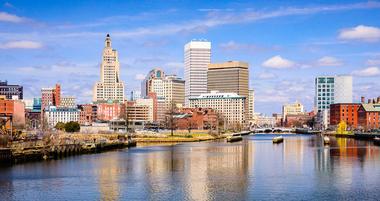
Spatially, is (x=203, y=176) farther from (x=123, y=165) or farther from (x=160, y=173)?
(x=123, y=165)

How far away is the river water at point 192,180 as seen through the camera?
52438mm

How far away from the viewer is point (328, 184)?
59.4m

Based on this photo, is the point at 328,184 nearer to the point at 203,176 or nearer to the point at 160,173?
the point at 203,176

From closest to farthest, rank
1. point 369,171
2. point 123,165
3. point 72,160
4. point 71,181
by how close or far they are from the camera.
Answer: point 71,181
point 369,171
point 123,165
point 72,160

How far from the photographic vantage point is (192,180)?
208 feet

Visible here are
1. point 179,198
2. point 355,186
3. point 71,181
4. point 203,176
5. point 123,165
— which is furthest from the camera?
point 123,165

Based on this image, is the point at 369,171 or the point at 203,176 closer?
the point at 203,176

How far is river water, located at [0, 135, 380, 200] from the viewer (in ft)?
172

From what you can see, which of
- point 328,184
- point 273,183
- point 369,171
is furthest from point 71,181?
point 369,171

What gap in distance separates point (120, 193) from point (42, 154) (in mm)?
40959

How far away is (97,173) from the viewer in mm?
69875

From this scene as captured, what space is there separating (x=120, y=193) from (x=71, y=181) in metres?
10.2

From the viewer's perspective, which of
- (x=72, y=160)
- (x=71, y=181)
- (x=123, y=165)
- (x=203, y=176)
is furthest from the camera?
(x=72, y=160)

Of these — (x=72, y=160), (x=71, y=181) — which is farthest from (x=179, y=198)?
(x=72, y=160)
